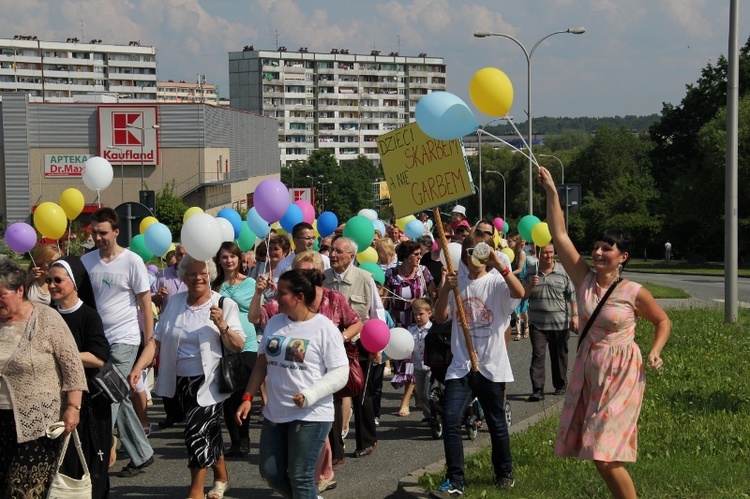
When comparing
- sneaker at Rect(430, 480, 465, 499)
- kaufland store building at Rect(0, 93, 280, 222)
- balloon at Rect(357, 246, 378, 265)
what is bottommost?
sneaker at Rect(430, 480, 465, 499)

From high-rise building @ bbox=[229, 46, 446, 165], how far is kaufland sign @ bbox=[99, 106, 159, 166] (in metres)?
94.5

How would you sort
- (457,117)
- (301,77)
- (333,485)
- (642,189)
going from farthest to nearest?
(301,77) < (642,189) < (333,485) < (457,117)

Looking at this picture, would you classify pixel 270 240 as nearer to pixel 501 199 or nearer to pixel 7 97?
pixel 7 97

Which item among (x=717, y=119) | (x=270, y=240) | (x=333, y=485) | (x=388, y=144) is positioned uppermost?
(x=717, y=119)

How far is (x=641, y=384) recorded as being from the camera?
5.84 m

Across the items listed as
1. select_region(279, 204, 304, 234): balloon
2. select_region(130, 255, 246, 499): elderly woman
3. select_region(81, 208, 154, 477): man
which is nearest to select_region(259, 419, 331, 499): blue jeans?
select_region(130, 255, 246, 499): elderly woman

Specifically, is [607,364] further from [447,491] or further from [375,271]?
[375,271]

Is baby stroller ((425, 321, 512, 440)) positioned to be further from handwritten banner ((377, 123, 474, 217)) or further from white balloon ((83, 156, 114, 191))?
white balloon ((83, 156, 114, 191))

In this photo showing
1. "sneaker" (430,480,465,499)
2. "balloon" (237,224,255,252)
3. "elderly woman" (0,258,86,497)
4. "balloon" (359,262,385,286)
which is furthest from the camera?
"balloon" (237,224,255,252)

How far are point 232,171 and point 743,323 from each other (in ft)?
231

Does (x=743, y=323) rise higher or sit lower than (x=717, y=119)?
lower

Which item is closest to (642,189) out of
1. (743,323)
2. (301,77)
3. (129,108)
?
(129,108)

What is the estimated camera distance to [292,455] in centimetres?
612

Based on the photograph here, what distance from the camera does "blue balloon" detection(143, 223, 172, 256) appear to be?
11.7 m
